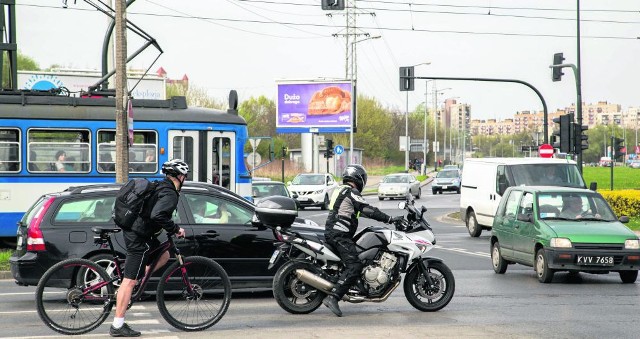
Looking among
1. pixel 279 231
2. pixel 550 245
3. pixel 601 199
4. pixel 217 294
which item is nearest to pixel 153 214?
pixel 217 294

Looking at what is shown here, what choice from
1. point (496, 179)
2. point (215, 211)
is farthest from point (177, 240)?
point (496, 179)

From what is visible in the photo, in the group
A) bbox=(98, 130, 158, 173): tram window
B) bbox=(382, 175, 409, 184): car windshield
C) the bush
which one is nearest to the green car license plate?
bbox=(98, 130, 158, 173): tram window

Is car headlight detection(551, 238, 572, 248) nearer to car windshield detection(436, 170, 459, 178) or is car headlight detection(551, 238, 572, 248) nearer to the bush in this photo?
the bush

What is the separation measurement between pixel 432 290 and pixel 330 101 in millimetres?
58788

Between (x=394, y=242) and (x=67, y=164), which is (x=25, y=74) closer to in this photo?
(x=67, y=164)

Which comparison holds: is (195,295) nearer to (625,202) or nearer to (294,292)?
(294,292)

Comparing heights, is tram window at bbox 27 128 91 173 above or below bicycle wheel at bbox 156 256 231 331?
above

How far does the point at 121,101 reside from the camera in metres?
19.6

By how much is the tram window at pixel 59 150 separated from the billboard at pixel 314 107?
48.5 meters

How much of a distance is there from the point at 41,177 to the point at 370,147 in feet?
325

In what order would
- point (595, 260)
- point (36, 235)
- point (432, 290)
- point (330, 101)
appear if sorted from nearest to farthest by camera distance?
point (432, 290) → point (36, 235) → point (595, 260) → point (330, 101)

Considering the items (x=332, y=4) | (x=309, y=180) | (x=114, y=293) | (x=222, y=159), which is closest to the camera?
(x=114, y=293)

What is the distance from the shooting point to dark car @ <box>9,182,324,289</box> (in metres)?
11.9

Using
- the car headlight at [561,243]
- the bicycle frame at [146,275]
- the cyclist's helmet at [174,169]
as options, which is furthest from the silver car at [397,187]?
the cyclist's helmet at [174,169]
